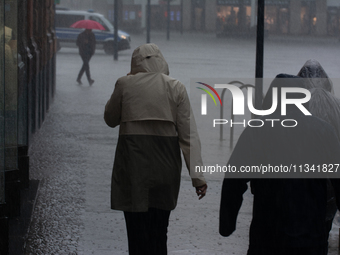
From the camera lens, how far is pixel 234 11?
51.6m

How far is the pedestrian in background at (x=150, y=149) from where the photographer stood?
3312 mm

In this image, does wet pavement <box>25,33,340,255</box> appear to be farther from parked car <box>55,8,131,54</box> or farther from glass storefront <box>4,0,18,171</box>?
parked car <box>55,8,131,54</box>

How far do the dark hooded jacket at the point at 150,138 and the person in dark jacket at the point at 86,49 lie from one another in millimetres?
12454

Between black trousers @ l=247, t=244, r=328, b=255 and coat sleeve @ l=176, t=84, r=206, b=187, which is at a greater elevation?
coat sleeve @ l=176, t=84, r=206, b=187

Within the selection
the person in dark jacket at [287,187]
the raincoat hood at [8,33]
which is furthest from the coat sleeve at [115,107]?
the raincoat hood at [8,33]

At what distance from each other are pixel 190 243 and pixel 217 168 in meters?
2.70

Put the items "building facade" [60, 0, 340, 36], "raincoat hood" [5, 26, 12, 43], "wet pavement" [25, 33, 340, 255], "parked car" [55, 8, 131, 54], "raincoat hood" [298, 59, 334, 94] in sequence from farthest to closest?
"building facade" [60, 0, 340, 36]
"parked car" [55, 8, 131, 54]
"raincoat hood" [5, 26, 12, 43]
"wet pavement" [25, 33, 340, 255]
"raincoat hood" [298, 59, 334, 94]

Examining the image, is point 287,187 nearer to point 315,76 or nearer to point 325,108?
point 325,108

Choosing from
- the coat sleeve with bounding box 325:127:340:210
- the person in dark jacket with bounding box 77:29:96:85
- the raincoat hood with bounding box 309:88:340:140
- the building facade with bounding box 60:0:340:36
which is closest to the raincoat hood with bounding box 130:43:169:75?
the raincoat hood with bounding box 309:88:340:140

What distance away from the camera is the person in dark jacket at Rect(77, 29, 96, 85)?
15.7m

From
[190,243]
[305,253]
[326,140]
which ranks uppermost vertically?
[326,140]

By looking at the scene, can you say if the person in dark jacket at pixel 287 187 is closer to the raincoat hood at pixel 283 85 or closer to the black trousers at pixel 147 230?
the raincoat hood at pixel 283 85

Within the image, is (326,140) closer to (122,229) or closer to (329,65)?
(122,229)

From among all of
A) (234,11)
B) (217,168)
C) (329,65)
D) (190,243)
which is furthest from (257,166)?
(234,11)
